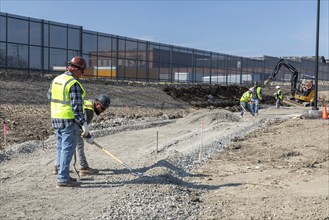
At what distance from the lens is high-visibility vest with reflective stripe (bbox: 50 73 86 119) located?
6727 mm

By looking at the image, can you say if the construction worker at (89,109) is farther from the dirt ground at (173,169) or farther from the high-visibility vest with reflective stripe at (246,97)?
the high-visibility vest with reflective stripe at (246,97)

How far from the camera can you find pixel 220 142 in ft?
45.0

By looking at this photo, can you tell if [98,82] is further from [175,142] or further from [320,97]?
[320,97]

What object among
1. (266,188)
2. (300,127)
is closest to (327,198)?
(266,188)

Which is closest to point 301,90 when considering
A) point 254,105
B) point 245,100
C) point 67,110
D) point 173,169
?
point 254,105

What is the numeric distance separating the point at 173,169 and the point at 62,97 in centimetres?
333

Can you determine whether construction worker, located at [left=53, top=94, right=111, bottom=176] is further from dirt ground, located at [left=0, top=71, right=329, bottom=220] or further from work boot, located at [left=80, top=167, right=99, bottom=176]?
dirt ground, located at [left=0, top=71, right=329, bottom=220]

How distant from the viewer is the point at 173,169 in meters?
9.23

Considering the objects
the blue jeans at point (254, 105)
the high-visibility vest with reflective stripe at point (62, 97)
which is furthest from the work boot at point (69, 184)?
the blue jeans at point (254, 105)

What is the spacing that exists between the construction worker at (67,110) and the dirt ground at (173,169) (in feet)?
1.92

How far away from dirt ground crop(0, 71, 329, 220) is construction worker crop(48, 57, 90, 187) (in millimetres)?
584

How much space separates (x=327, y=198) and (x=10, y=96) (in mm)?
15489

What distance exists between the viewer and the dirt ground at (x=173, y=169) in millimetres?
6359

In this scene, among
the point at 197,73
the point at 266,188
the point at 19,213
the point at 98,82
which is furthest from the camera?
the point at 197,73
